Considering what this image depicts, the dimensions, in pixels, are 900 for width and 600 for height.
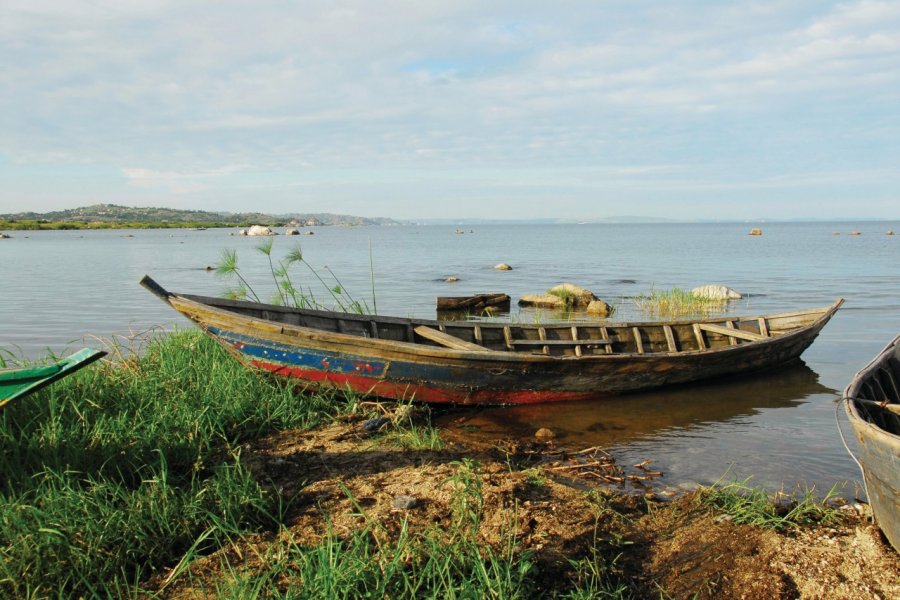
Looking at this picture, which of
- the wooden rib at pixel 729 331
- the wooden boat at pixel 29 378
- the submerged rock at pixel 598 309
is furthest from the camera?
the submerged rock at pixel 598 309

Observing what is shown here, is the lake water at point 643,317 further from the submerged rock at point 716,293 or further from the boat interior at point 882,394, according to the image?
the boat interior at point 882,394

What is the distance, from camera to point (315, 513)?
441cm

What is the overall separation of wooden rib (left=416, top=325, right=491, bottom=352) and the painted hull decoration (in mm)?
18

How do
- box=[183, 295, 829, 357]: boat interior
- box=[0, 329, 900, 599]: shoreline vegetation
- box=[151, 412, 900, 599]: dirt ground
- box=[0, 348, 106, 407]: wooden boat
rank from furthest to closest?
box=[183, 295, 829, 357]: boat interior
box=[0, 348, 106, 407]: wooden boat
box=[151, 412, 900, 599]: dirt ground
box=[0, 329, 900, 599]: shoreline vegetation

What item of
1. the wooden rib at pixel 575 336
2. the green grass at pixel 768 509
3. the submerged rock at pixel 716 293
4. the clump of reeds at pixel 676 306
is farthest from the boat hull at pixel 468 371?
the submerged rock at pixel 716 293

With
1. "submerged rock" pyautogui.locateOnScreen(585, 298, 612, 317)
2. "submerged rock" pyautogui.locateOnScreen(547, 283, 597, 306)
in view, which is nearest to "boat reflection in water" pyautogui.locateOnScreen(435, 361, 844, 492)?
"submerged rock" pyautogui.locateOnScreen(585, 298, 612, 317)

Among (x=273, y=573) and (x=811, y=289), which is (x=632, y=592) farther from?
(x=811, y=289)

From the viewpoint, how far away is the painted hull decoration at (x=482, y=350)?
7.29 metres

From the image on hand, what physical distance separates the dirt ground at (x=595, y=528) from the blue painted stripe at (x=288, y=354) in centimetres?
170

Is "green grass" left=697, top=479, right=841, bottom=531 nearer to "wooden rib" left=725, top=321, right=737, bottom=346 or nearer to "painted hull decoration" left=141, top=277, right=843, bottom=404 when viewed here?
"painted hull decoration" left=141, top=277, right=843, bottom=404

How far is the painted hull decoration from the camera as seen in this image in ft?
23.9

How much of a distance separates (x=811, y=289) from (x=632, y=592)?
25.7 metres

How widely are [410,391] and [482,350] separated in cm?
116

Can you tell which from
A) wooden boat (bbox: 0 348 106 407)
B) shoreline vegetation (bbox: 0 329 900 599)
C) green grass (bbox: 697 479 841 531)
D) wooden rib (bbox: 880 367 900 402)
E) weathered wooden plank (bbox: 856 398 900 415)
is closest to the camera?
shoreline vegetation (bbox: 0 329 900 599)
